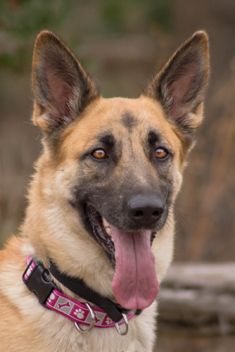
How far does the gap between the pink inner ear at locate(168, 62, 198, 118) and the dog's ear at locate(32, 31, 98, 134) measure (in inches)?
19.5

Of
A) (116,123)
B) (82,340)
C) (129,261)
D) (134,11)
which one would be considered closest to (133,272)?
(129,261)

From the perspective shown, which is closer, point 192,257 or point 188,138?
point 188,138

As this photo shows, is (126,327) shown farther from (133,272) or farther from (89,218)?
(89,218)

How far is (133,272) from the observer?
366cm

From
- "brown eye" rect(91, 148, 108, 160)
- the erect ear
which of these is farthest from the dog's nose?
the erect ear

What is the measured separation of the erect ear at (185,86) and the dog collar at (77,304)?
116 cm

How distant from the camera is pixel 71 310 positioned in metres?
3.70

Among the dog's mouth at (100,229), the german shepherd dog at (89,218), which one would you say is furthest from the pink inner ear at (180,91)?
the dog's mouth at (100,229)

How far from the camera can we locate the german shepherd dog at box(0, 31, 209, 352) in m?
3.68

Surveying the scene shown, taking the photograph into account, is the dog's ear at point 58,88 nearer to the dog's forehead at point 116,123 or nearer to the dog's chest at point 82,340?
the dog's forehead at point 116,123

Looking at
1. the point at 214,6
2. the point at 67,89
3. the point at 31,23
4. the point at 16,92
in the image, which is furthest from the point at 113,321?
the point at 214,6

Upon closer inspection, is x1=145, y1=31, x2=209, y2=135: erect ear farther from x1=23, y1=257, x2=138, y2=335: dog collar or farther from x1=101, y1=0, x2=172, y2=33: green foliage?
x1=101, y1=0, x2=172, y2=33: green foliage

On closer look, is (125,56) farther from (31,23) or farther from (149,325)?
(149,325)

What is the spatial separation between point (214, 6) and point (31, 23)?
15.0 m
